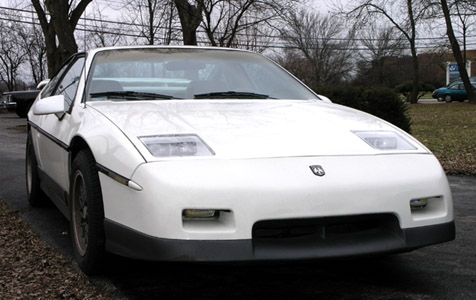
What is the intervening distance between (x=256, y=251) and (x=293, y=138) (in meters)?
0.67

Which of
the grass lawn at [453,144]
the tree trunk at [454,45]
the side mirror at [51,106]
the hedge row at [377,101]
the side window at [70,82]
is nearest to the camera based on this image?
the side mirror at [51,106]

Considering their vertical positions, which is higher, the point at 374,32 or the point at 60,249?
the point at 374,32

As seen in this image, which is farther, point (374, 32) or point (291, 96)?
point (374, 32)

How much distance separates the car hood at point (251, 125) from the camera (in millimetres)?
2645

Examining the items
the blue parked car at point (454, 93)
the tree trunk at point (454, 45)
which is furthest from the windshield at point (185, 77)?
the blue parked car at point (454, 93)

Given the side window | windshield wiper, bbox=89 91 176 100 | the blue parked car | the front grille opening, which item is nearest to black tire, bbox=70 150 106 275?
windshield wiper, bbox=89 91 176 100

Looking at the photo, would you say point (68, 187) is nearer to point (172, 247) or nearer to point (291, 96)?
point (172, 247)

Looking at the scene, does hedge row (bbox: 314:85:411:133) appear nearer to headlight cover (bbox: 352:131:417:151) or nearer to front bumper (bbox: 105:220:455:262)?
headlight cover (bbox: 352:131:417:151)

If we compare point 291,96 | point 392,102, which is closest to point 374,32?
point 392,102

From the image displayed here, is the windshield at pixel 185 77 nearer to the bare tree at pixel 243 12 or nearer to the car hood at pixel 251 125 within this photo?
the car hood at pixel 251 125

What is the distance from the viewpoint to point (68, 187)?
3.38 meters

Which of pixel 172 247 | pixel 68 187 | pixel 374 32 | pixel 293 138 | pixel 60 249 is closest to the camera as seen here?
pixel 172 247

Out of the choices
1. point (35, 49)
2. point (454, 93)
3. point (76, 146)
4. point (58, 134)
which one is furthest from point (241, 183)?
point (35, 49)

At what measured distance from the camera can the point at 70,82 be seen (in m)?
4.23
